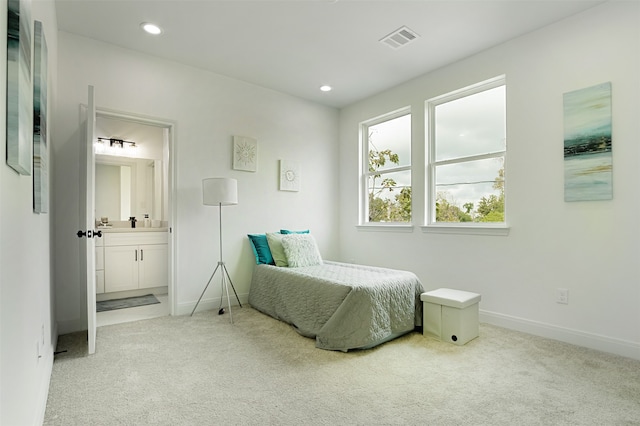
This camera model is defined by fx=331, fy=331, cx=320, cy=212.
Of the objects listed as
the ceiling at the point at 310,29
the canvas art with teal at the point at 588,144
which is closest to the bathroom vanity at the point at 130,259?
the ceiling at the point at 310,29

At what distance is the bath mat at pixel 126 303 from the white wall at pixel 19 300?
2.13 meters

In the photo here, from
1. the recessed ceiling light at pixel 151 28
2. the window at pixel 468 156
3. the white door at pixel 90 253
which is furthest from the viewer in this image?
the window at pixel 468 156

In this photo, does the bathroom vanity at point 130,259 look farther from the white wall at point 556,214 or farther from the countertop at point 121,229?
the white wall at point 556,214

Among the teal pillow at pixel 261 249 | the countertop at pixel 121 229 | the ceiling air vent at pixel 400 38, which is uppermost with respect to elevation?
the ceiling air vent at pixel 400 38

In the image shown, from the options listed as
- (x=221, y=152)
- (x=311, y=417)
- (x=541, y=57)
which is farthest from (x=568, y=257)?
(x=221, y=152)

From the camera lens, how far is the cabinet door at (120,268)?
420 centimetres

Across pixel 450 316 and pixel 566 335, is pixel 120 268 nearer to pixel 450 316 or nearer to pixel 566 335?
pixel 450 316

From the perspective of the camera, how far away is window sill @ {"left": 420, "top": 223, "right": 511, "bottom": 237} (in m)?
3.20

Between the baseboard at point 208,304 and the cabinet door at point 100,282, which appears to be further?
the cabinet door at point 100,282

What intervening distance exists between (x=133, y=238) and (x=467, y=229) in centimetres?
412

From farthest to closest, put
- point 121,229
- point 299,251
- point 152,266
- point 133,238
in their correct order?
1. point 152,266
2. point 133,238
3. point 121,229
4. point 299,251

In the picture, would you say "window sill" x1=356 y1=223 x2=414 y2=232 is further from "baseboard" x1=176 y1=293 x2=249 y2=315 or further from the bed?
"baseboard" x1=176 y1=293 x2=249 y2=315

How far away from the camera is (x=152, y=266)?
4551 millimetres

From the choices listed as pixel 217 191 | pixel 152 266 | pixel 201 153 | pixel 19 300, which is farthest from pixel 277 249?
pixel 19 300
